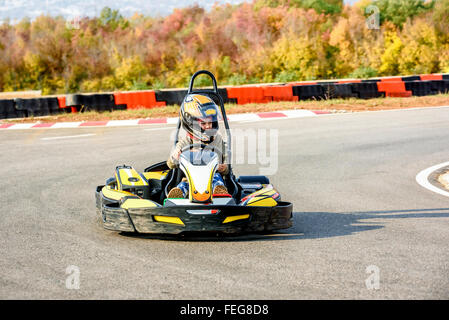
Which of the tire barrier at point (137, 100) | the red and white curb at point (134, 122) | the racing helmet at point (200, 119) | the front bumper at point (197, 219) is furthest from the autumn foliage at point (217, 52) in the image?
the front bumper at point (197, 219)

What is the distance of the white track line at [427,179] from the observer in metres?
7.41

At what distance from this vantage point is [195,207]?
16.3 feet

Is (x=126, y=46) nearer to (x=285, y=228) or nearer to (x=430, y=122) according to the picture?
(x=430, y=122)

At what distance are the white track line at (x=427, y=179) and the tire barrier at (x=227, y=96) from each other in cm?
880

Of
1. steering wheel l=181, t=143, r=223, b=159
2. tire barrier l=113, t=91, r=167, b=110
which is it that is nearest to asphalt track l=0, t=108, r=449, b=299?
steering wheel l=181, t=143, r=223, b=159

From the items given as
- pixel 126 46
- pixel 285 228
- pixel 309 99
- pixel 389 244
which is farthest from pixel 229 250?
pixel 126 46

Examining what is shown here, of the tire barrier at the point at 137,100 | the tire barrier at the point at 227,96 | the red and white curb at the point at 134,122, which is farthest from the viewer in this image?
the tire barrier at the point at 137,100

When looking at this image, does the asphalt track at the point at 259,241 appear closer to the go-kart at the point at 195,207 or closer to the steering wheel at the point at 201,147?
the go-kart at the point at 195,207

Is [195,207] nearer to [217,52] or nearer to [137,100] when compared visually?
[137,100]

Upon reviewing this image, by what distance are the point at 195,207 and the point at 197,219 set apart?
3.9 inches

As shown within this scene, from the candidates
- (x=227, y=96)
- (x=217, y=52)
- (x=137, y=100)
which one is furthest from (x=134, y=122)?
(x=217, y=52)

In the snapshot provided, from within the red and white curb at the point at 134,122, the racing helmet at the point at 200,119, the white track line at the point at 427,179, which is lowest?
the white track line at the point at 427,179

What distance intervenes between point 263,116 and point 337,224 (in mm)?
9450

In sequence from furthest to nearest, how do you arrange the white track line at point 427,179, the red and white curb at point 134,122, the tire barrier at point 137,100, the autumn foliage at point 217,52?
the autumn foliage at point 217,52 → the tire barrier at point 137,100 → the red and white curb at point 134,122 → the white track line at point 427,179
